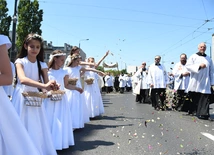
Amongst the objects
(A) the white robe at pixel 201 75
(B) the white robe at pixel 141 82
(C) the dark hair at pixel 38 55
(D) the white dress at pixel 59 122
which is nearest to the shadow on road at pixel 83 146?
(D) the white dress at pixel 59 122

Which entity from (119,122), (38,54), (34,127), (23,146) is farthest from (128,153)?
(119,122)

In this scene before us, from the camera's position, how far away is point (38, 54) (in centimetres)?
434

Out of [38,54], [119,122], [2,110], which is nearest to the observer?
[2,110]

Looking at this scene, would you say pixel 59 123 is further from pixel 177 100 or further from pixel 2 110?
pixel 177 100

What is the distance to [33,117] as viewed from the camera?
3.90 meters

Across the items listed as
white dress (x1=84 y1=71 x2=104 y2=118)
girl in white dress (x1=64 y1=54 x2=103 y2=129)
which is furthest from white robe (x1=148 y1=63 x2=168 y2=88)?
girl in white dress (x1=64 y1=54 x2=103 y2=129)

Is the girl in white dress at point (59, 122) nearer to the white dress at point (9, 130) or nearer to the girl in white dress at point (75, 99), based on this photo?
the girl in white dress at point (75, 99)

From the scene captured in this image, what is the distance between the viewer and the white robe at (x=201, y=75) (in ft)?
30.2

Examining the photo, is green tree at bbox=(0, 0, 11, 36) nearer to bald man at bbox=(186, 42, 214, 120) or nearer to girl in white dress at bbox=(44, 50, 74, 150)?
bald man at bbox=(186, 42, 214, 120)

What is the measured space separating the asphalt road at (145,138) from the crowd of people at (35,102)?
52 centimetres

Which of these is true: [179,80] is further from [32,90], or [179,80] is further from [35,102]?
[35,102]

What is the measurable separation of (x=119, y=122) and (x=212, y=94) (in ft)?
11.0

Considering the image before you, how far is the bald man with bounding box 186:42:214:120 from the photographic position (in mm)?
9117

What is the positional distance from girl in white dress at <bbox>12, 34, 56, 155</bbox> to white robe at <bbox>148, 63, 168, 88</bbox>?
8.80 meters
